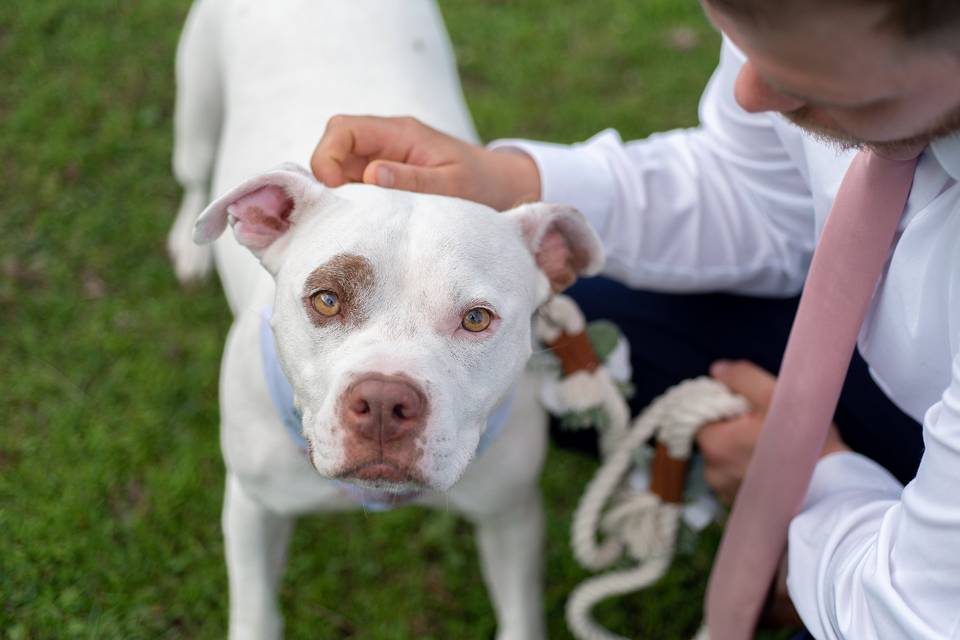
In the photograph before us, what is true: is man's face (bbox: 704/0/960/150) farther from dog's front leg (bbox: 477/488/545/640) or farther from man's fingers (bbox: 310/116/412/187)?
dog's front leg (bbox: 477/488/545/640)

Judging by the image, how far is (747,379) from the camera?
2963 mm

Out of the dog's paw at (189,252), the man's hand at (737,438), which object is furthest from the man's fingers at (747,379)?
the dog's paw at (189,252)

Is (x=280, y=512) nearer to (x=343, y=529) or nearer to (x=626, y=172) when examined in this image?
(x=343, y=529)

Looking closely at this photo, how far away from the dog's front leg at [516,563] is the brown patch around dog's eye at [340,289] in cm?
102

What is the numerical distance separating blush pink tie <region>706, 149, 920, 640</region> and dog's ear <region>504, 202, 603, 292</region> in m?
0.49

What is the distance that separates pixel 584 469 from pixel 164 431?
155 cm

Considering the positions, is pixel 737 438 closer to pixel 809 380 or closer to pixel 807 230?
pixel 809 380

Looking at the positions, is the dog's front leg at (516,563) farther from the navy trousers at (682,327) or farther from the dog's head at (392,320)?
the dog's head at (392,320)

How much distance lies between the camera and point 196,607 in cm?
320

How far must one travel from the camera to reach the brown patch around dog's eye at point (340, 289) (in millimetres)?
1893

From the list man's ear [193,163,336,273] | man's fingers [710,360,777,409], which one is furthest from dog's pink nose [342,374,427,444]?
man's fingers [710,360,777,409]

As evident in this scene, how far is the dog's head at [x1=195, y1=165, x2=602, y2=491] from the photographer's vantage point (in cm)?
182

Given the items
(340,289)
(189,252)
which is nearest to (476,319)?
(340,289)

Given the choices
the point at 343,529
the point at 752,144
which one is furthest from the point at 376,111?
the point at 343,529
